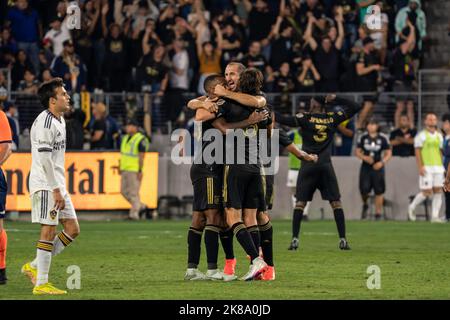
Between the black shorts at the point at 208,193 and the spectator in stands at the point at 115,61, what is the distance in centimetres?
1684

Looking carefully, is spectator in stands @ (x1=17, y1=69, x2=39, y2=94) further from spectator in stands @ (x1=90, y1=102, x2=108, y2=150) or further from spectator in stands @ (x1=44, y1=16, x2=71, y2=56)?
spectator in stands @ (x1=90, y1=102, x2=108, y2=150)

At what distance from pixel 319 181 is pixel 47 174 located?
26.5 ft

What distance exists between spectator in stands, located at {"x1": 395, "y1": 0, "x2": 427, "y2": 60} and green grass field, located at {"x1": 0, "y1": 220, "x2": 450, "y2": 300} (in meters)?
6.46

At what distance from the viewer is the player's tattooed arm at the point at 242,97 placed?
47.6ft

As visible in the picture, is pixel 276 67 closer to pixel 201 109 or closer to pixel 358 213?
pixel 358 213

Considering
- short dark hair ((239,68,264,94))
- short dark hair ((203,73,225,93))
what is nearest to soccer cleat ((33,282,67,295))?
short dark hair ((203,73,225,93))

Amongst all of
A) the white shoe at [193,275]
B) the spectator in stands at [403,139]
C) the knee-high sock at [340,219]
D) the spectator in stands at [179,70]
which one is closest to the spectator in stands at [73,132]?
the spectator in stands at [179,70]

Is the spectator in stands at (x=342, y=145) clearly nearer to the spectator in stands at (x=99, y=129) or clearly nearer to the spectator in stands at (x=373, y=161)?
the spectator in stands at (x=373, y=161)

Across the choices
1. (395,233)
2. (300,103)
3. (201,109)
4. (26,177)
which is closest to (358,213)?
(300,103)

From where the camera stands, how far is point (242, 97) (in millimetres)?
14555
